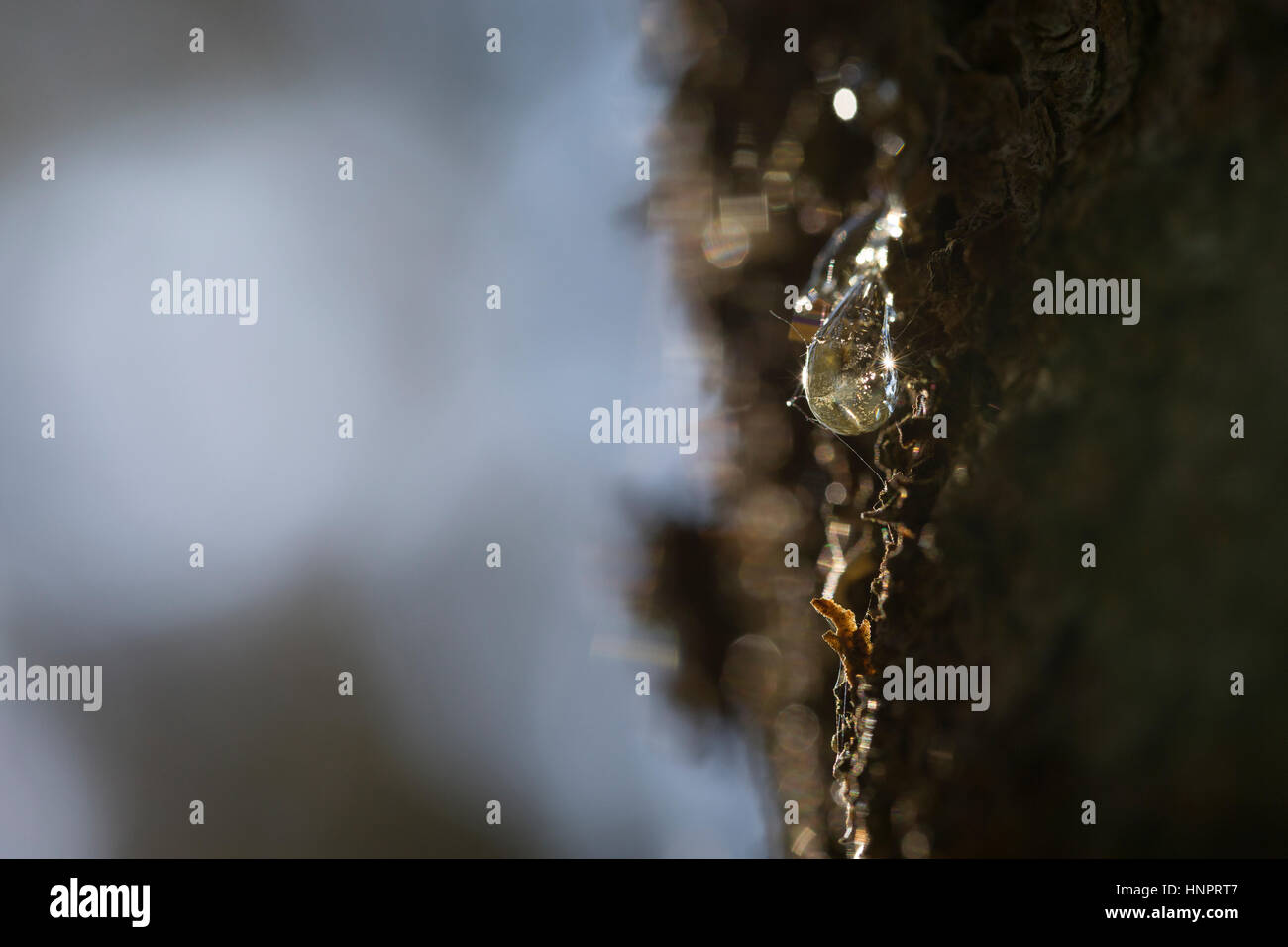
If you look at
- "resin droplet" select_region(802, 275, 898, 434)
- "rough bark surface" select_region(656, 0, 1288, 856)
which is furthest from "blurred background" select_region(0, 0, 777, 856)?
"rough bark surface" select_region(656, 0, 1288, 856)

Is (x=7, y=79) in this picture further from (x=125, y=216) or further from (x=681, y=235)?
(x=681, y=235)

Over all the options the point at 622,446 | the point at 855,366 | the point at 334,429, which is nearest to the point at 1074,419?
the point at 855,366

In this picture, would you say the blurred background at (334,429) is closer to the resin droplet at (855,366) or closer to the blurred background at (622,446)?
the blurred background at (622,446)

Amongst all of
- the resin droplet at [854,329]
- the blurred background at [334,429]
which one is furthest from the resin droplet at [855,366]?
the blurred background at [334,429]

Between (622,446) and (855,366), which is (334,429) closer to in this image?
(622,446)
